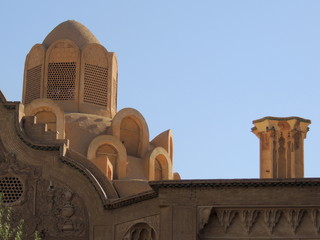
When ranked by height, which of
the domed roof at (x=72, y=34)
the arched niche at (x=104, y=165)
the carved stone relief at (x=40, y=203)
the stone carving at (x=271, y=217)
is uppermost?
the domed roof at (x=72, y=34)

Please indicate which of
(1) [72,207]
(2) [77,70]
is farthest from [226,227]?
(2) [77,70]

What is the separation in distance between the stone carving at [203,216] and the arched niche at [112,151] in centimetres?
665

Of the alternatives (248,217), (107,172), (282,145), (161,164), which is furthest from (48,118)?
(248,217)

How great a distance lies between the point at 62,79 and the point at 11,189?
22.8 ft

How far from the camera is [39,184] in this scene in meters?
31.6

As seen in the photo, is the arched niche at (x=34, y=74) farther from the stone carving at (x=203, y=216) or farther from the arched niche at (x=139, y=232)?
the stone carving at (x=203, y=216)

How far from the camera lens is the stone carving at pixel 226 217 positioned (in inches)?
1138

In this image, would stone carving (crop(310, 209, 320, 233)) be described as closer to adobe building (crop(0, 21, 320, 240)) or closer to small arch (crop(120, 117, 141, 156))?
adobe building (crop(0, 21, 320, 240))

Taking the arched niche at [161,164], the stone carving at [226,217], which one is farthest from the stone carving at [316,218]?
the arched niche at [161,164]

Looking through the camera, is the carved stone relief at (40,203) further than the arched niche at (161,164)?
No

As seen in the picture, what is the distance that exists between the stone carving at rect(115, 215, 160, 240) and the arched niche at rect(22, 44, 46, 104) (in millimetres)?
8475

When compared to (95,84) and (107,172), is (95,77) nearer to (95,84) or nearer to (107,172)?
(95,84)

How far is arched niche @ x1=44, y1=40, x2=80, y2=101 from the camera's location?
37844 mm

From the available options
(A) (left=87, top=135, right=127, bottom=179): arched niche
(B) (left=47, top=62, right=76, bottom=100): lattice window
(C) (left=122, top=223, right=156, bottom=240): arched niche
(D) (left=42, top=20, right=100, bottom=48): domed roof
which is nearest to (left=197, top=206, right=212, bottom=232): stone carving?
(C) (left=122, top=223, right=156, bottom=240): arched niche
